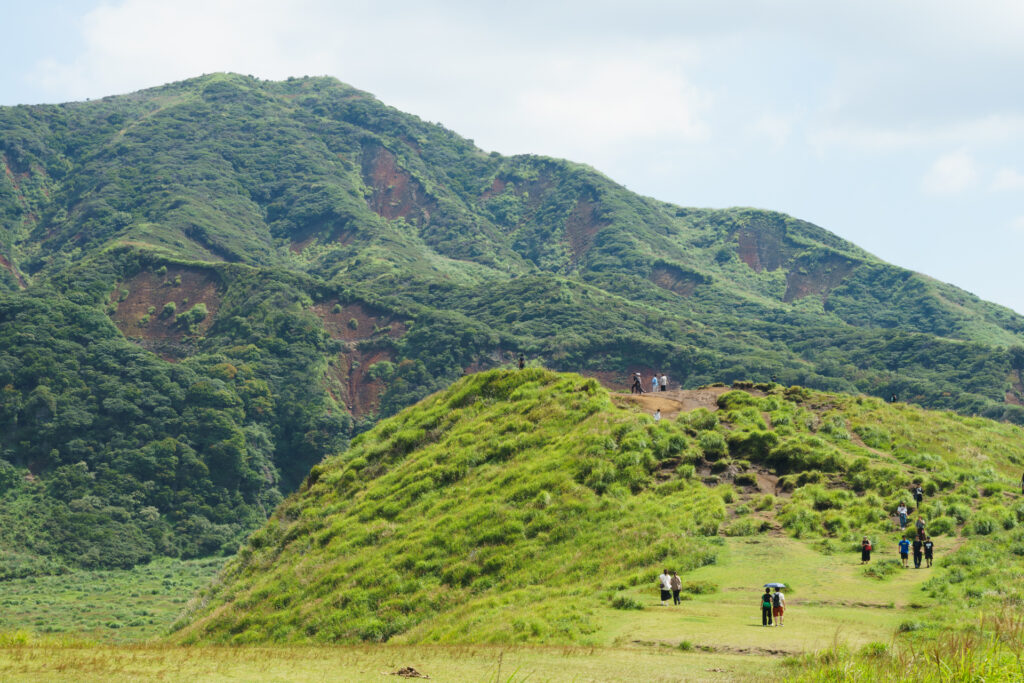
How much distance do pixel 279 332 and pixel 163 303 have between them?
1971cm

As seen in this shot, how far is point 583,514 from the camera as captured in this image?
2738 centimetres

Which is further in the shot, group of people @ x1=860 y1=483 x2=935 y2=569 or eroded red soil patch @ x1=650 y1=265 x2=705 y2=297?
eroded red soil patch @ x1=650 y1=265 x2=705 y2=297

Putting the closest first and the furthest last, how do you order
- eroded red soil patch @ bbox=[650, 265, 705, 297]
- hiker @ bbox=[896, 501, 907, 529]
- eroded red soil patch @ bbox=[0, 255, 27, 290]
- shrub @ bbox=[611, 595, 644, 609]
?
shrub @ bbox=[611, 595, 644, 609] < hiker @ bbox=[896, 501, 907, 529] < eroded red soil patch @ bbox=[0, 255, 27, 290] < eroded red soil patch @ bbox=[650, 265, 705, 297]

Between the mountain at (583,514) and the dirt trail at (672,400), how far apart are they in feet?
1.18

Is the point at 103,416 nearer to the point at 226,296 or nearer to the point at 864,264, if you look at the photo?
the point at 226,296

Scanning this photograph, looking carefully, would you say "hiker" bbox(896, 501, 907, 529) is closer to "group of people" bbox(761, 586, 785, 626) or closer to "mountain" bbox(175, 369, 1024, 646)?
"mountain" bbox(175, 369, 1024, 646)

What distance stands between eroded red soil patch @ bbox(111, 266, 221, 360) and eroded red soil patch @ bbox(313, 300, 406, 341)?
16407mm

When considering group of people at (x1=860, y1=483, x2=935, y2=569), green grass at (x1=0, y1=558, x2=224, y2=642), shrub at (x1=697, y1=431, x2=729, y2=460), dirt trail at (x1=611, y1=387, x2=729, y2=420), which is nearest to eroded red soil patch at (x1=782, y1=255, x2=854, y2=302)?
green grass at (x1=0, y1=558, x2=224, y2=642)

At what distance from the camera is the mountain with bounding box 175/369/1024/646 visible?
22609mm

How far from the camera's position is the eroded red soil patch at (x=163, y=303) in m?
120

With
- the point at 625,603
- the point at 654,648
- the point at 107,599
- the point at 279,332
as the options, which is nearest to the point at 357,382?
the point at 279,332

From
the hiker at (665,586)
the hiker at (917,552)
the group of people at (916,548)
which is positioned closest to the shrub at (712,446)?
the group of people at (916,548)

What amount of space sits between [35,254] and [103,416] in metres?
86.1

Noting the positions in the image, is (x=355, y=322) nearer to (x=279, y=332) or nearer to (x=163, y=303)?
(x=279, y=332)
